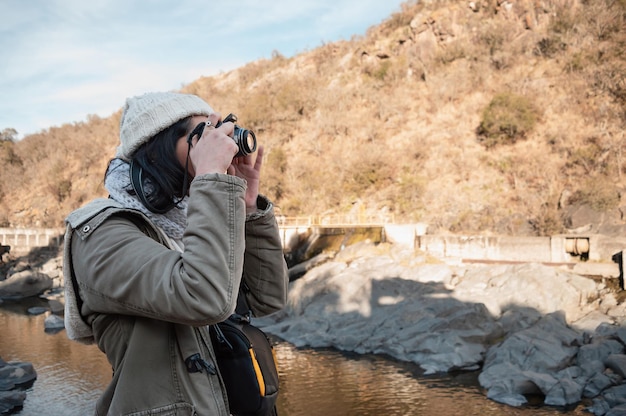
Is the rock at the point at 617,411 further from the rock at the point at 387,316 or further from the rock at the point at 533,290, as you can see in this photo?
the rock at the point at 533,290

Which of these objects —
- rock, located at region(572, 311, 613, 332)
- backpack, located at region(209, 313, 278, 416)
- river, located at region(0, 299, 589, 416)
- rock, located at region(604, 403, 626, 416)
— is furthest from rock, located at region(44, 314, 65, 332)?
backpack, located at region(209, 313, 278, 416)

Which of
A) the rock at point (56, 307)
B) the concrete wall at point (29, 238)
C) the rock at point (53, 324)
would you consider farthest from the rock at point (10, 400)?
the concrete wall at point (29, 238)

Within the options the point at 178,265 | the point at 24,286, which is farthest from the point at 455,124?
the point at 178,265

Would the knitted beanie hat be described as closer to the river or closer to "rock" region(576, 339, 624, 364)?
the river

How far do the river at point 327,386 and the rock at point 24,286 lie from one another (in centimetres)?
906

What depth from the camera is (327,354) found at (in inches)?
449

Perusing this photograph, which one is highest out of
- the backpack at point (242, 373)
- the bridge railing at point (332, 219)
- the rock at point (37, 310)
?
the backpack at point (242, 373)

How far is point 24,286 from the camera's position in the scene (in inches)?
818

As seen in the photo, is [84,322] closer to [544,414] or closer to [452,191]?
[544,414]

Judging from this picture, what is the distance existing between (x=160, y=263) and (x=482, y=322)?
11.0m

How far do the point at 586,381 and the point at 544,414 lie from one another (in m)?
1.36

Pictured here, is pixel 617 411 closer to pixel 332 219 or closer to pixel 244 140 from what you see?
pixel 244 140

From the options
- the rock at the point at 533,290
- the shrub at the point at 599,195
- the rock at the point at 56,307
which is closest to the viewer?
the rock at the point at 533,290

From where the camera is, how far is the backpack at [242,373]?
131cm
